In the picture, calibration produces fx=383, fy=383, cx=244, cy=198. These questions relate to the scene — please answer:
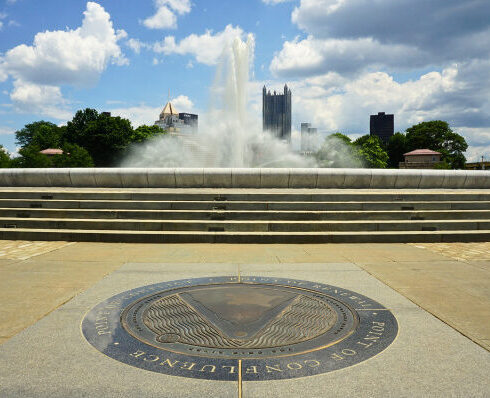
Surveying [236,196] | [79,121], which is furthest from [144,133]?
[236,196]

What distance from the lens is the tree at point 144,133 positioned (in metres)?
65.9

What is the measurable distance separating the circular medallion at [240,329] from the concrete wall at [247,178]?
8337 millimetres

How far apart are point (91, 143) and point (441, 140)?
70.1 meters

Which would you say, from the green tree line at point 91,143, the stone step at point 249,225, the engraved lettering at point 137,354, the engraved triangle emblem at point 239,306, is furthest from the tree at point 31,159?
the engraved lettering at point 137,354

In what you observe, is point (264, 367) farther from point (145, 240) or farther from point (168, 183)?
point (168, 183)

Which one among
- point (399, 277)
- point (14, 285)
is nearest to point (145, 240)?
point (14, 285)

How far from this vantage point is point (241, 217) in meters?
9.76

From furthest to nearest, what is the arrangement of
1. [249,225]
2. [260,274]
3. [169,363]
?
[249,225] → [260,274] → [169,363]

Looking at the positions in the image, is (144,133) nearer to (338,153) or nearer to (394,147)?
(338,153)

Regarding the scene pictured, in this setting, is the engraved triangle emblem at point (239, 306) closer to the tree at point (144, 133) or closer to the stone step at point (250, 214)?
the stone step at point (250, 214)

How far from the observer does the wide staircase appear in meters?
9.04

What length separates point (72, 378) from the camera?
2947 mm

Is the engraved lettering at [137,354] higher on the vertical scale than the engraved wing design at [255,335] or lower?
higher

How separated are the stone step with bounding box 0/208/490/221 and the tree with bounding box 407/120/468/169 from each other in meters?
77.3
